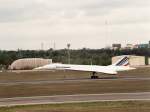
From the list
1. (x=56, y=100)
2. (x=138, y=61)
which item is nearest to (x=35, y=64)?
(x=138, y=61)

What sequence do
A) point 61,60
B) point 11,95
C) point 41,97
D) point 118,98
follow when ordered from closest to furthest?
point 118,98 < point 41,97 < point 11,95 < point 61,60

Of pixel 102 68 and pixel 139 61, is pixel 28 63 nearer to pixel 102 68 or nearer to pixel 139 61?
pixel 139 61

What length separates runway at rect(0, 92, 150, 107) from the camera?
1804 inches

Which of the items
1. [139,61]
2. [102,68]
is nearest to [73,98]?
[102,68]

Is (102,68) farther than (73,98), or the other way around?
(102,68)

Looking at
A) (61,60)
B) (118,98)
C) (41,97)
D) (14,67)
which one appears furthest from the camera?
(61,60)

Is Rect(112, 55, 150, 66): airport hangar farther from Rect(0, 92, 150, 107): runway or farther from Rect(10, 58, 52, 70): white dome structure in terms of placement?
Rect(0, 92, 150, 107): runway

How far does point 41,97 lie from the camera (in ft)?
167

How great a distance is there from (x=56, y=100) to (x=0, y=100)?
6.71m

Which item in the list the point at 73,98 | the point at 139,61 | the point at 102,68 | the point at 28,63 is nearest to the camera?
the point at 73,98

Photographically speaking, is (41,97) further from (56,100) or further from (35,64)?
(35,64)

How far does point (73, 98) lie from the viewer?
48625mm

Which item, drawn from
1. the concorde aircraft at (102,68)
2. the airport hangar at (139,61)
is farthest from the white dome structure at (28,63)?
the concorde aircraft at (102,68)

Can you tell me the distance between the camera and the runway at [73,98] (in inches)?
1804
